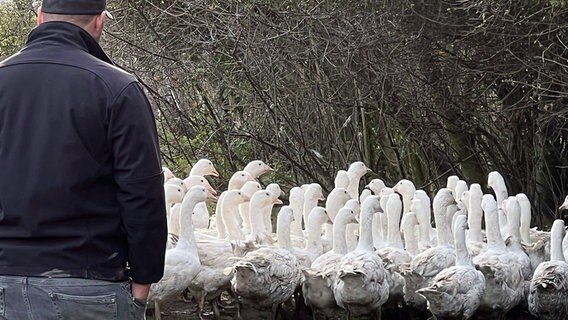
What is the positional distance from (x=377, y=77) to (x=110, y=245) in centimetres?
755

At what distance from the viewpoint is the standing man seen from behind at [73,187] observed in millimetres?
3506

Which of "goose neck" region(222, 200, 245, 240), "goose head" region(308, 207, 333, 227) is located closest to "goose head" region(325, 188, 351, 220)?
"goose head" region(308, 207, 333, 227)

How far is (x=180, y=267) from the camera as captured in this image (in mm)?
7742

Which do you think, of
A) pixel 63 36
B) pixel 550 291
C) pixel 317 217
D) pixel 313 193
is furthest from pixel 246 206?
pixel 63 36

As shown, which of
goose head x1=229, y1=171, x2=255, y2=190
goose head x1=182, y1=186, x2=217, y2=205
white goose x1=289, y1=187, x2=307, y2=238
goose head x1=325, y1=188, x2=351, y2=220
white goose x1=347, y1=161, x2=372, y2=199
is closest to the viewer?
goose head x1=182, y1=186, x2=217, y2=205

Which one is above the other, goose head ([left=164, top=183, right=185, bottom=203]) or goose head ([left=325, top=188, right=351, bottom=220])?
goose head ([left=164, top=183, right=185, bottom=203])

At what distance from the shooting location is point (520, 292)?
8.09 metres

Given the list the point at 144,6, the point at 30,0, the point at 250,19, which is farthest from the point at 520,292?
the point at 30,0

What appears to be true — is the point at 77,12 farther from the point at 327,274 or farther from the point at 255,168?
the point at 255,168

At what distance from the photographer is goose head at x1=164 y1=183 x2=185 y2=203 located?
8989 millimetres

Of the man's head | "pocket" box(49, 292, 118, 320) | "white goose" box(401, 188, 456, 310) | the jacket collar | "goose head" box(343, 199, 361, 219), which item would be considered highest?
the man's head

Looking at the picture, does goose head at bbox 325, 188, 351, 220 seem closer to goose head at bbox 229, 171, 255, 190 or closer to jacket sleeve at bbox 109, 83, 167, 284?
goose head at bbox 229, 171, 255, 190

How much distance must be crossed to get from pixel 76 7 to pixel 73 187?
0.64 meters

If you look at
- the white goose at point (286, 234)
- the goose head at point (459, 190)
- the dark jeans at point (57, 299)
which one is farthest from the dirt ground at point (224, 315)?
the dark jeans at point (57, 299)
